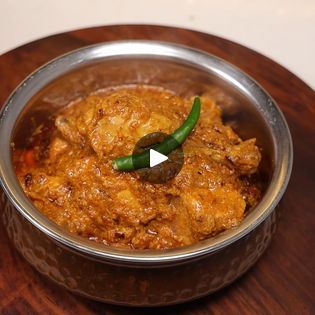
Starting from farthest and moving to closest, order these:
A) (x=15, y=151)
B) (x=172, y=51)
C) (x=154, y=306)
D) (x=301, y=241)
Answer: (x=172, y=51), (x=15, y=151), (x=301, y=241), (x=154, y=306)

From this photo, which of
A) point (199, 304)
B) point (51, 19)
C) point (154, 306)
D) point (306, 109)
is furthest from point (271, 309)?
point (51, 19)

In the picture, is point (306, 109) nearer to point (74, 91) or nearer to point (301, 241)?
point (301, 241)

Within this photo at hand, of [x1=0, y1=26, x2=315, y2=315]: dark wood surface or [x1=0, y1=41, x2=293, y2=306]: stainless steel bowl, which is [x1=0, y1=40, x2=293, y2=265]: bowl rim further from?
[x1=0, y1=26, x2=315, y2=315]: dark wood surface

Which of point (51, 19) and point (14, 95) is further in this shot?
point (51, 19)

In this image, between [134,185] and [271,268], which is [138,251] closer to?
[134,185]

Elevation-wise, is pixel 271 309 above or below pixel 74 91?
below
